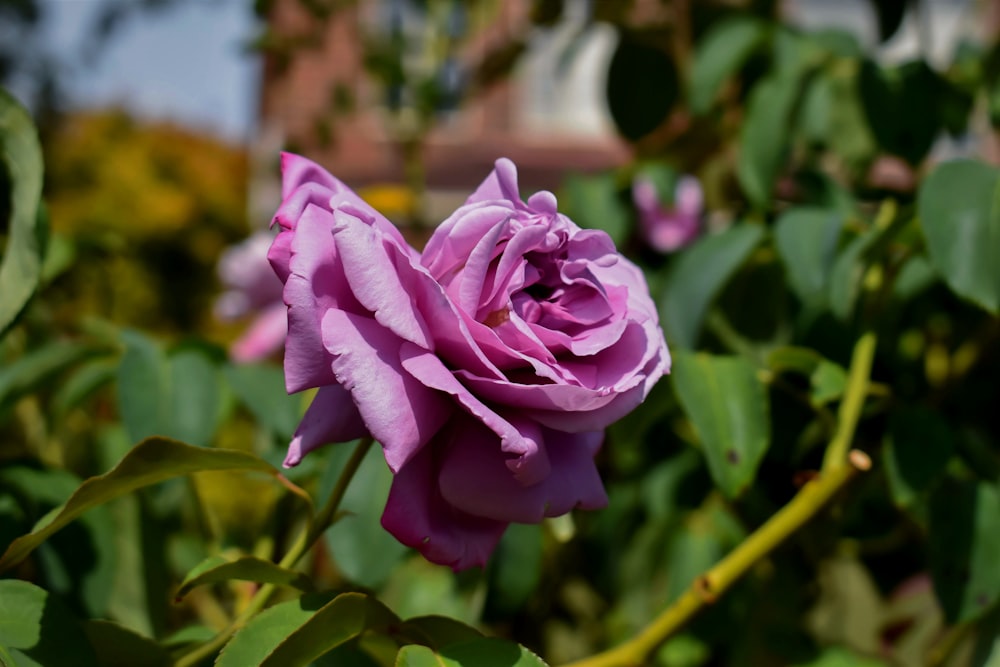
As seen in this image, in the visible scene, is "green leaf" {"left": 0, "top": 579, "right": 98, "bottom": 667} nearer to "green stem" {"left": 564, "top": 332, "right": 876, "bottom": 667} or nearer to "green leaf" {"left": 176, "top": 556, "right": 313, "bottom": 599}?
"green leaf" {"left": 176, "top": 556, "right": 313, "bottom": 599}

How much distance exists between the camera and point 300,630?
383mm

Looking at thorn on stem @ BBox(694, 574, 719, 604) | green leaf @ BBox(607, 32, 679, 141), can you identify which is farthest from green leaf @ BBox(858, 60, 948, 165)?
thorn on stem @ BBox(694, 574, 719, 604)

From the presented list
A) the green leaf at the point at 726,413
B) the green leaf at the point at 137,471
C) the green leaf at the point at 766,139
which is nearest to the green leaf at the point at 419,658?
the green leaf at the point at 137,471

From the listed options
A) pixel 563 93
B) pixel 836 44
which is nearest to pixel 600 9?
pixel 836 44

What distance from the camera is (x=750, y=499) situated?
2.78ft

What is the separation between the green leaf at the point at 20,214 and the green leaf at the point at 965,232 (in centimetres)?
51

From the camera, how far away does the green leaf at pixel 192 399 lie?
64 cm

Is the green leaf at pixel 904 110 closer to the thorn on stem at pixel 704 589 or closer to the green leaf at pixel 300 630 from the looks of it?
the thorn on stem at pixel 704 589

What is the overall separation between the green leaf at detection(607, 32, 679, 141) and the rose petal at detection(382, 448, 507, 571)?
73 centimetres

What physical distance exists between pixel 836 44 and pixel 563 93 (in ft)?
22.9

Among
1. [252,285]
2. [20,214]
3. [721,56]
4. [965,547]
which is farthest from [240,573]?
[252,285]

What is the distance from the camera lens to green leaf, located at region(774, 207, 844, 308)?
0.69 metres

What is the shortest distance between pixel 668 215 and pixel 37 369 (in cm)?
66

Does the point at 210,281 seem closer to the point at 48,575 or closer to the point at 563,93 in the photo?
the point at 563,93
